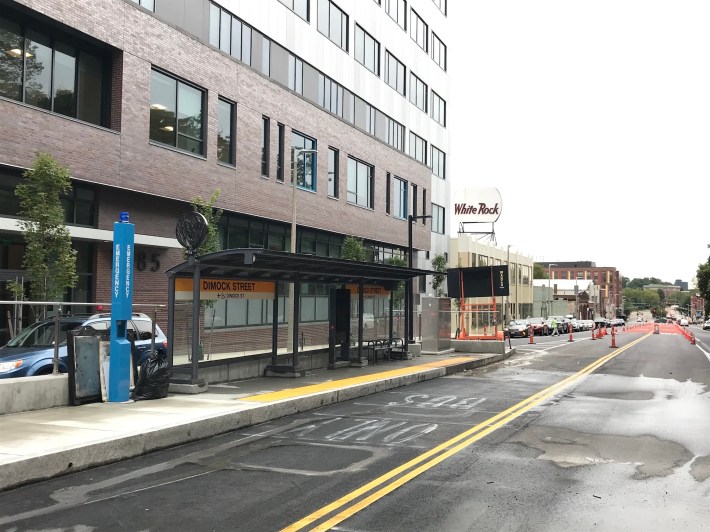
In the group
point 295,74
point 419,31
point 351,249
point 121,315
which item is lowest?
point 121,315

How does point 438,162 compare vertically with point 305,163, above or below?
above

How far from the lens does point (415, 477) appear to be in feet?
25.2

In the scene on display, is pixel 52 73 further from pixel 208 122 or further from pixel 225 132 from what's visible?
pixel 225 132

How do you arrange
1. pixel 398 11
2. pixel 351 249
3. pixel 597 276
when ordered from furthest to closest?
1. pixel 597 276
2. pixel 398 11
3. pixel 351 249

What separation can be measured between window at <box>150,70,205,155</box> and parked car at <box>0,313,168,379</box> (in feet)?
35.3

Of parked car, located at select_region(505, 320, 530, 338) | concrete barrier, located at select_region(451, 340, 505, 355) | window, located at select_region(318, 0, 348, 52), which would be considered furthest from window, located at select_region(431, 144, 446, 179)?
concrete barrier, located at select_region(451, 340, 505, 355)

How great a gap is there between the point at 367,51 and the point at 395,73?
15.6ft

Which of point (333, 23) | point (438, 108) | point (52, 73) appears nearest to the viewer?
point (52, 73)

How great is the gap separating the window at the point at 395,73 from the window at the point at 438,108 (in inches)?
257

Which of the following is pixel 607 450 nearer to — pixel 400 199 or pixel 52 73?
pixel 52 73

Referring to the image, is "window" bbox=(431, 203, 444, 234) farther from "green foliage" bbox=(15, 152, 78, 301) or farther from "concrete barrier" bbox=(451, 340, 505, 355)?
"green foliage" bbox=(15, 152, 78, 301)

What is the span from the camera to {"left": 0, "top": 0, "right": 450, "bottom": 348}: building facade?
63.8ft

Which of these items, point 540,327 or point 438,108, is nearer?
point 438,108

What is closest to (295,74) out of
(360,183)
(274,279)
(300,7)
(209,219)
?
(300,7)
